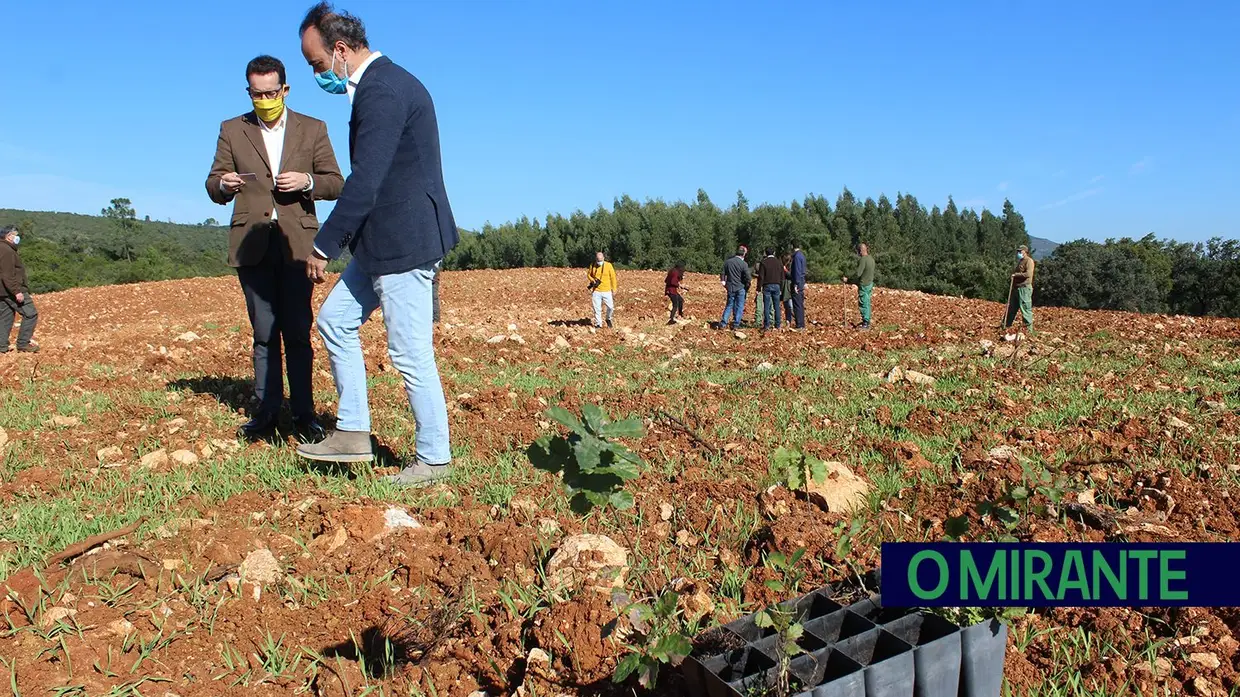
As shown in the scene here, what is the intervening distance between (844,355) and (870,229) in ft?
190

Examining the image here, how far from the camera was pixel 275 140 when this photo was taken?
4223 millimetres

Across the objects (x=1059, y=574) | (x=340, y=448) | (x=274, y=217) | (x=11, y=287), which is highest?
(x=274, y=217)

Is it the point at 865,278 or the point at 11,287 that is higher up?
the point at 865,278

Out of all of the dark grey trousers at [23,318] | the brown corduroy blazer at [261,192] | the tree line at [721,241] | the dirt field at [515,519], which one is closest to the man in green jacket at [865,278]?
the dirt field at [515,519]

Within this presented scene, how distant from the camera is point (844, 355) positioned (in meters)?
8.46

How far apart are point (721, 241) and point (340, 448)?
51.4 meters

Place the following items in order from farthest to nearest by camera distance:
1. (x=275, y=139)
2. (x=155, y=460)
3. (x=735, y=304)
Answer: (x=735, y=304), (x=275, y=139), (x=155, y=460)

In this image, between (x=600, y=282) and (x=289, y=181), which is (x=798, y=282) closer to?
(x=600, y=282)

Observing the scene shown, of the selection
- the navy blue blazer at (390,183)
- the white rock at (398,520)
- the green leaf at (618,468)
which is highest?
the navy blue blazer at (390,183)

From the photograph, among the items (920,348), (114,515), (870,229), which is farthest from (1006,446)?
(870,229)

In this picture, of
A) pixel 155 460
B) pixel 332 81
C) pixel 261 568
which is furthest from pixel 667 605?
pixel 155 460

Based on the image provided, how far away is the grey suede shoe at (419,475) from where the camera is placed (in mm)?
3307

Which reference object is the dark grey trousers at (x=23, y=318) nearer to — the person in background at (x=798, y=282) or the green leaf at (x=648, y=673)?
the person in background at (x=798, y=282)

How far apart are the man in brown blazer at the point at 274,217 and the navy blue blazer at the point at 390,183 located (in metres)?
1.10
